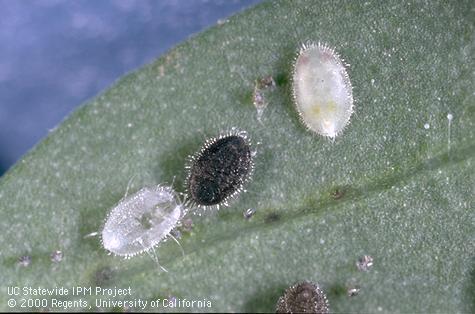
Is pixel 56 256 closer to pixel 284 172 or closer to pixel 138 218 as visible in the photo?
pixel 138 218

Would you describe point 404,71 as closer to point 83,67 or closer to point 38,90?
point 83,67

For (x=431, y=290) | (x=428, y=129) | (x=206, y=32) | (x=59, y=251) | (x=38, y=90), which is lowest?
(x=431, y=290)

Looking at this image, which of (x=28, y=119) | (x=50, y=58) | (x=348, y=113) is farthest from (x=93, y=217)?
(x=348, y=113)

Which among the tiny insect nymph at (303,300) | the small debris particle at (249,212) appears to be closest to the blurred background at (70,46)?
the small debris particle at (249,212)

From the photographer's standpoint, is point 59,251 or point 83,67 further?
point 59,251

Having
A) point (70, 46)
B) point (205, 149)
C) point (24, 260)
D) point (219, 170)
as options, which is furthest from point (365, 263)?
point (70, 46)

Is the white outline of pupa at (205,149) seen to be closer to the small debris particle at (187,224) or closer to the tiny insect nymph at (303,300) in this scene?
the small debris particle at (187,224)
